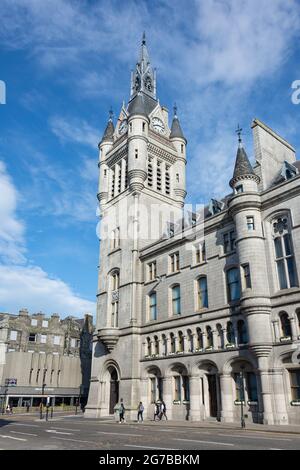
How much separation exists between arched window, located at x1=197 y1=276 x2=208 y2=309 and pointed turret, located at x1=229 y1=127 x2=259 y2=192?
8462 mm

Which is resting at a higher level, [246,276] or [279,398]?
[246,276]

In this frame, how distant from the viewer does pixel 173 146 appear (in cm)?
5322

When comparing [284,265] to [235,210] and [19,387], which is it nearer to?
[235,210]

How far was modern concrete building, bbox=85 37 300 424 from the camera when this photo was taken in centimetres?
2606

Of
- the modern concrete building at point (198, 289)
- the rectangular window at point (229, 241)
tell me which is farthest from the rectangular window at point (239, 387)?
the rectangular window at point (229, 241)

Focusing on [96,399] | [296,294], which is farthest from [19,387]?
[296,294]

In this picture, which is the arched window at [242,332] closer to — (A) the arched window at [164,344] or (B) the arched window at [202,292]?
(B) the arched window at [202,292]

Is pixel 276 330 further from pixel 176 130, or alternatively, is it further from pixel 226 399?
pixel 176 130

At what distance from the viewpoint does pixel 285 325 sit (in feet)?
84.6

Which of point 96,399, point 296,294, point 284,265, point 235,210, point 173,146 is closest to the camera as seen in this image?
point 296,294

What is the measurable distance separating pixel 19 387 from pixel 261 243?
44.8 meters

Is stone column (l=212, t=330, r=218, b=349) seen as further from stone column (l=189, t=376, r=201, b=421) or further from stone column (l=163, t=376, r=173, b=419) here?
stone column (l=163, t=376, r=173, b=419)

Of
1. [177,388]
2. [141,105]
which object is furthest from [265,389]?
[141,105]

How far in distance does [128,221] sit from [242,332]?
794 inches
